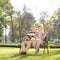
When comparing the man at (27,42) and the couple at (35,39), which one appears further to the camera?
the man at (27,42)

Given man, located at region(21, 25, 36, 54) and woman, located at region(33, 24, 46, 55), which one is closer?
woman, located at region(33, 24, 46, 55)

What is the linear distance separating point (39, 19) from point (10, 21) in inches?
558

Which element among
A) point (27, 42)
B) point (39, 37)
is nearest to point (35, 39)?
point (39, 37)

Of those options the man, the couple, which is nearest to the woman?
the couple

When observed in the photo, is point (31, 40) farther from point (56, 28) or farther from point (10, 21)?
point (56, 28)

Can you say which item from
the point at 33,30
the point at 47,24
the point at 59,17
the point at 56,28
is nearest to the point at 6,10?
the point at 59,17

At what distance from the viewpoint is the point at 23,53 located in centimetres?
1066

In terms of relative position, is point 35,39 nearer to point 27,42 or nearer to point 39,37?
point 39,37

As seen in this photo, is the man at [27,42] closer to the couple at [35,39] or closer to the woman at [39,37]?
the couple at [35,39]

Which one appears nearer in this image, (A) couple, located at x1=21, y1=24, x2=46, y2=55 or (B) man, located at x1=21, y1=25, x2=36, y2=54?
(A) couple, located at x1=21, y1=24, x2=46, y2=55

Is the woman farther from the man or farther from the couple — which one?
the man

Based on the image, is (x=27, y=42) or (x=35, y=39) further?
(x=27, y=42)

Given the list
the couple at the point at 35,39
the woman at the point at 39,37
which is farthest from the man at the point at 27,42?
the woman at the point at 39,37

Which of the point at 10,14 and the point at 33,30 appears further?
the point at 10,14
